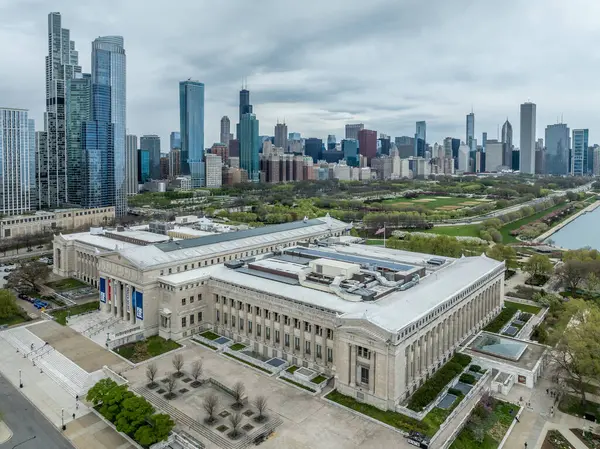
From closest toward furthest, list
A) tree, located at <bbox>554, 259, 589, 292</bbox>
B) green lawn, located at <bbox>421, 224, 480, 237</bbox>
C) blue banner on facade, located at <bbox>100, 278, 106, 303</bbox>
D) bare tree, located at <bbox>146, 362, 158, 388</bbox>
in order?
1. bare tree, located at <bbox>146, 362, 158, 388</bbox>
2. blue banner on facade, located at <bbox>100, 278, 106, 303</bbox>
3. tree, located at <bbox>554, 259, 589, 292</bbox>
4. green lawn, located at <bbox>421, 224, 480, 237</bbox>

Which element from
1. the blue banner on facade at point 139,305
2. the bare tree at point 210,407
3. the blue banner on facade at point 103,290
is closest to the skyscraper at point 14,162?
the blue banner on facade at point 103,290

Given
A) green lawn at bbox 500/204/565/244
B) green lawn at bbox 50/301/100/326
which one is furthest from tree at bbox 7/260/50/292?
green lawn at bbox 500/204/565/244

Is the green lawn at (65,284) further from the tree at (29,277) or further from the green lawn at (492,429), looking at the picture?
the green lawn at (492,429)

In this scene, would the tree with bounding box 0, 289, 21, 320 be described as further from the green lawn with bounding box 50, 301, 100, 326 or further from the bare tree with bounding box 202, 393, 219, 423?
the bare tree with bounding box 202, 393, 219, 423

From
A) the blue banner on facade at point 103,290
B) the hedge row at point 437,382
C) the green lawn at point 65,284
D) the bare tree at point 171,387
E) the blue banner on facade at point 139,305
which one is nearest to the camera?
the hedge row at point 437,382

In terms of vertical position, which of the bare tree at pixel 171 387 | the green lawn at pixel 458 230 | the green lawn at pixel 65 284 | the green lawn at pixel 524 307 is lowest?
the bare tree at pixel 171 387

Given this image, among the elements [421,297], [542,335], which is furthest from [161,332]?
[542,335]
